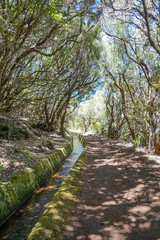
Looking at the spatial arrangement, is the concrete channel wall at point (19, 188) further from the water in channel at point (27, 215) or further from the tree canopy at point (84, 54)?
the tree canopy at point (84, 54)

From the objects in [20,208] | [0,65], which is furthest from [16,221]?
[0,65]

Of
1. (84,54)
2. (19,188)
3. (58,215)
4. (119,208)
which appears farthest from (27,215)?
(84,54)

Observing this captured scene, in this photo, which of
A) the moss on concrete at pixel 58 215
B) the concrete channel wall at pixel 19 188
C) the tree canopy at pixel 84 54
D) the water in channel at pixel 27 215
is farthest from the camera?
the tree canopy at pixel 84 54

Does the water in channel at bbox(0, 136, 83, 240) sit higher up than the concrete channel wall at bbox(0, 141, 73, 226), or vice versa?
the concrete channel wall at bbox(0, 141, 73, 226)

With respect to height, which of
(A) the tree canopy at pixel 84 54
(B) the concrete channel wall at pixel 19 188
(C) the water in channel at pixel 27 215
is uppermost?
(A) the tree canopy at pixel 84 54

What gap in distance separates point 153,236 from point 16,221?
12.1 ft

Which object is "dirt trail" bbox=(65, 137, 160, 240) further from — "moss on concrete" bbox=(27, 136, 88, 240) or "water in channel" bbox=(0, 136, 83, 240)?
"water in channel" bbox=(0, 136, 83, 240)

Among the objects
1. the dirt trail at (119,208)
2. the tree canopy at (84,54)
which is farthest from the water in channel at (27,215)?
the tree canopy at (84,54)

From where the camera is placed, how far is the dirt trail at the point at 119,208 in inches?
127

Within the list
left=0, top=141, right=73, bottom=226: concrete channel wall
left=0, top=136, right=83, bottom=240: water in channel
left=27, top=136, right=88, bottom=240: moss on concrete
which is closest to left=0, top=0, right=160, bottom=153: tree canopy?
left=0, top=141, right=73, bottom=226: concrete channel wall

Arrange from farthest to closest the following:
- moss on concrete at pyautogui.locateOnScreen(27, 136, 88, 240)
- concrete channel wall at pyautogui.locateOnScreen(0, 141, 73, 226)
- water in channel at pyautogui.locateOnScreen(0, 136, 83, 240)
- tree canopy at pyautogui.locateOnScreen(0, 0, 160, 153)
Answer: tree canopy at pyautogui.locateOnScreen(0, 0, 160, 153) → concrete channel wall at pyautogui.locateOnScreen(0, 141, 73, 226) → water in channel at pyautogui.locateOnScreen(0, 136, 83, 240) → moss on concrete at pyautogui.locateOnScreen(27, 136, 88, 240)

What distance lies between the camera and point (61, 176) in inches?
370

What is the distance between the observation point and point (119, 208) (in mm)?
4211

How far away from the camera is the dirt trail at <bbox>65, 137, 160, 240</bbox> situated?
10.6 feet
